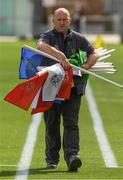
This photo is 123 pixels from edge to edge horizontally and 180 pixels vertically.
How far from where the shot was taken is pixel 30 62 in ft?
39.4

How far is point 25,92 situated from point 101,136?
13.2 feet

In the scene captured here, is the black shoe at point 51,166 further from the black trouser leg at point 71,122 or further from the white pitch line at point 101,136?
the white pitch line at point 101,136

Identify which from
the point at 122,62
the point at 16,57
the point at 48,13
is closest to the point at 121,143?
the point at 122,62

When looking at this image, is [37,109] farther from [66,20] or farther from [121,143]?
[121,143]

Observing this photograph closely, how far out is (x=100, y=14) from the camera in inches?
2566

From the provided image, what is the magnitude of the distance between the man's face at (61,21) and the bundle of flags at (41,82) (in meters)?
0.35

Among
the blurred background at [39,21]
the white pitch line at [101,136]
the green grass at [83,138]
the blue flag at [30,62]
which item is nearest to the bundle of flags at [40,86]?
the blue flag at [30,62]

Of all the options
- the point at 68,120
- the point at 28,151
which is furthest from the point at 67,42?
the point at 28,151

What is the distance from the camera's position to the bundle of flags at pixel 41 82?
38.8 ft

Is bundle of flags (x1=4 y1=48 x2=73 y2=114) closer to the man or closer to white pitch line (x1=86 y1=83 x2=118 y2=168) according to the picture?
the man

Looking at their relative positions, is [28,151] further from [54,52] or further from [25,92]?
[54,52]

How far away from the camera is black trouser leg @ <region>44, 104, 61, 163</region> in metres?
12.1

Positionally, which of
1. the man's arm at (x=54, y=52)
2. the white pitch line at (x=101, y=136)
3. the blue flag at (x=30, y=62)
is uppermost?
the man's arm at (x=54, y=52)

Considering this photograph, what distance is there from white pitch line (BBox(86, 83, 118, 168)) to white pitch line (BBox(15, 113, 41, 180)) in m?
1.00
